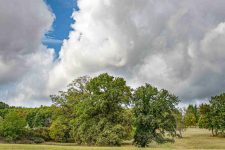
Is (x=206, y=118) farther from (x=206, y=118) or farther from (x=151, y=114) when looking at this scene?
(x=151, y=114)

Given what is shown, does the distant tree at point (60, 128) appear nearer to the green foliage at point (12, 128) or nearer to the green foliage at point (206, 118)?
the green foliage at point (12, 128)

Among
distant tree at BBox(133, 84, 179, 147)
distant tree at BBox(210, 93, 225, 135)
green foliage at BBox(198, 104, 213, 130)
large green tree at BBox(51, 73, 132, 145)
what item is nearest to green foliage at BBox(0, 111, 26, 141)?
large green tree at BBox(51, 73, 132, 145)

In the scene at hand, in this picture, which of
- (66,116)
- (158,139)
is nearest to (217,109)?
(66,116)

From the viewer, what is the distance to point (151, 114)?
Result: 66.9 m

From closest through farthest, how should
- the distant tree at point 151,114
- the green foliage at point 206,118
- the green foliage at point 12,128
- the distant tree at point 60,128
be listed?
the distant tree at point 151,114, the distant tree at point 60,128, the green foliage at point 12,128, the green foliage at point 206,118

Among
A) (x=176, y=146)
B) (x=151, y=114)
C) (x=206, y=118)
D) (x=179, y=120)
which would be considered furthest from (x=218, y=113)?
(x=151, y=114)

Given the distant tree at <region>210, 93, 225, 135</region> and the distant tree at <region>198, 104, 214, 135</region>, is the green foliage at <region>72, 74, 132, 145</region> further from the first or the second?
the distant tree at <region>198, 104, 214, 135</region>

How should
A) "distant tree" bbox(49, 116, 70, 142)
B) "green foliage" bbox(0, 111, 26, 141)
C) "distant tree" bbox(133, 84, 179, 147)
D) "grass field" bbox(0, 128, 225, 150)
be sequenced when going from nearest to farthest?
"grass field" bbox(0, 128, 225, 150)
"distant tree" bbox(133, 84, 179, 147)
"distant tree" bbox(49, 116, 70, 142)
"green foliage" bbox(0, 111, 26, 141)

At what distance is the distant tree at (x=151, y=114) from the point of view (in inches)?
2621

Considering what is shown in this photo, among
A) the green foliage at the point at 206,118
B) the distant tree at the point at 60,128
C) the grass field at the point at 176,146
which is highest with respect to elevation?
the green foliage at the point at 206,118

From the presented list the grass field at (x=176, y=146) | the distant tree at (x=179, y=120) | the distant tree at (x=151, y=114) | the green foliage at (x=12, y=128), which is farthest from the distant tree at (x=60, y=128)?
the distant tree at (x=151, y=114)

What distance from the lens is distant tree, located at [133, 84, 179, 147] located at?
6656cm

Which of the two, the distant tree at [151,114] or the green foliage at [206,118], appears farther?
the green foliage at [206,118]

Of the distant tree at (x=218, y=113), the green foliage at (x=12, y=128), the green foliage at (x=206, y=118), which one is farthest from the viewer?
the green foliage at (x=206, y=118)
